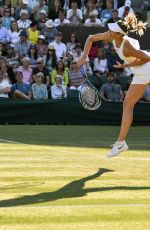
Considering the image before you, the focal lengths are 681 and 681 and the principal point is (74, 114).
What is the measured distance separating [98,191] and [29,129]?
30.1 ft

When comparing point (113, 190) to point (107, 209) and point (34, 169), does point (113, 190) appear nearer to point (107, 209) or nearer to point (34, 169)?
point (107, 209)

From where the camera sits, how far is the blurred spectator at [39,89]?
19375 millimetres

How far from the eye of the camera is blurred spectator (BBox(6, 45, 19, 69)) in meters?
20.6

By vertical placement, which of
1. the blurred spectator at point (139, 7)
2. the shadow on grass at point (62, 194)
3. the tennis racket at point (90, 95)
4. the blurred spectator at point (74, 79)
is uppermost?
the shadow on grass at point (62, 194)

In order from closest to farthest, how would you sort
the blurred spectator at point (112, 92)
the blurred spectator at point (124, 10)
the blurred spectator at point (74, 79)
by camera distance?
the blurred spectator at point (112, 92)
the blurred spectator at point (74, 79)
the blurred spectator at point (124, 10)

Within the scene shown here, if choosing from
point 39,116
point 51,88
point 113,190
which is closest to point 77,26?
point 51,88

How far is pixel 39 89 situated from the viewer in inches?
768

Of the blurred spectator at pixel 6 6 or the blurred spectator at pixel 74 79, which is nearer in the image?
the blurred spectator at pixel 74 79

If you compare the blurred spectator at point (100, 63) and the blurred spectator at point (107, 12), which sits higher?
the blurred spectator at point (107, 12)

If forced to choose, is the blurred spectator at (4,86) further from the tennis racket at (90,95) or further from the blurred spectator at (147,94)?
the tennis racket at (90,95)

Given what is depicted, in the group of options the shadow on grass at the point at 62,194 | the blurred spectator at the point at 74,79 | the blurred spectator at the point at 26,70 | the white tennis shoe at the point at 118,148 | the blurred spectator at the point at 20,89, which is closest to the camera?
the shadow on grass at the point at 62,194

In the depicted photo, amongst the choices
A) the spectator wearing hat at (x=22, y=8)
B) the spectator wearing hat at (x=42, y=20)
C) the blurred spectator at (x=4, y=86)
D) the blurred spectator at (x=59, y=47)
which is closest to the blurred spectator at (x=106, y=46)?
the blurred spectator at (x=59, y=47)

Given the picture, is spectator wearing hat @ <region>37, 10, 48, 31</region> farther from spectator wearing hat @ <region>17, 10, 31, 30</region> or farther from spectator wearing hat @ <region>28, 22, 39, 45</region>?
spectator wearing hat @ <region>28, 22, 39, 45</region>

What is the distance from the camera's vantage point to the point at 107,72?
21688 mm
